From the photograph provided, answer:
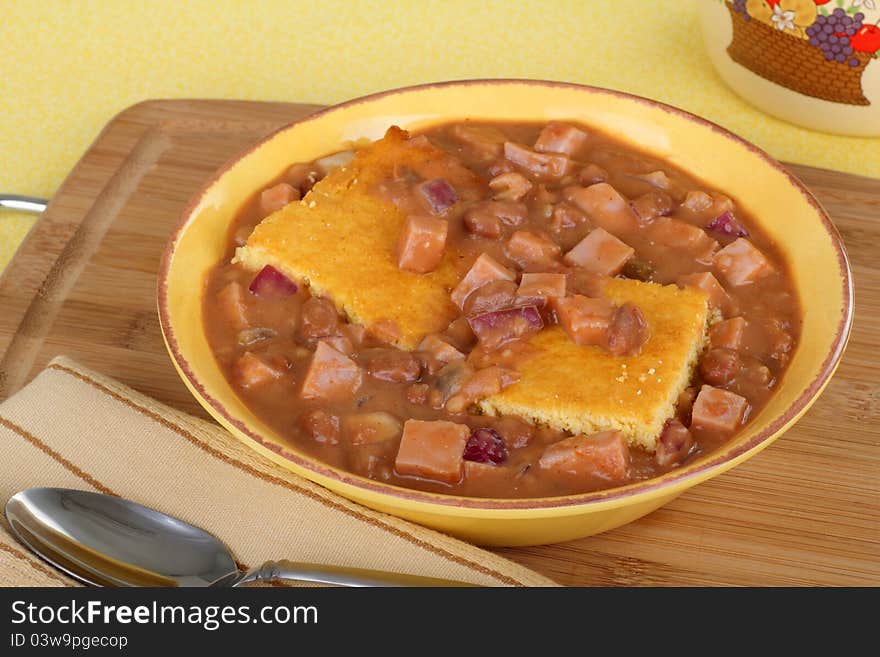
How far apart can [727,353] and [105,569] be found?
1.84m

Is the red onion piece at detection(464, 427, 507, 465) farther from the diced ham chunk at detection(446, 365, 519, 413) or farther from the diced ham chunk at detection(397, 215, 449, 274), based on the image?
the diced ham chunk at detection(397, 215, 449, 274)

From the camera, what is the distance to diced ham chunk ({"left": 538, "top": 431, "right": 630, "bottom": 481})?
3014 millimetres

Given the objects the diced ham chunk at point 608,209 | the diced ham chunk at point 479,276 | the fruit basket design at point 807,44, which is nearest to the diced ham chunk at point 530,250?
the diced ham chunk at point 479,276

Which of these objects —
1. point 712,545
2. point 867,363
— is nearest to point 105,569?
point 712,545

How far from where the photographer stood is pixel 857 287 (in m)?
4.16

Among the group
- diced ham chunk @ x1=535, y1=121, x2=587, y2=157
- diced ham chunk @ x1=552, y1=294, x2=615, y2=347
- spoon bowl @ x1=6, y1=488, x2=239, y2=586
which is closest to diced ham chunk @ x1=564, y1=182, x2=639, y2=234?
diced ham chunk @ x1=535, y1=121, x2=587, y2=157

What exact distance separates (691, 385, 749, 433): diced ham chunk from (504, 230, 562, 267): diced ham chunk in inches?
27.4

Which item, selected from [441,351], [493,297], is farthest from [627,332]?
[441,351]

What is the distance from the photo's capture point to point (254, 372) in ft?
10.8

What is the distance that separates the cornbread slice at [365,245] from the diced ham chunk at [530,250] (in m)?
0.19

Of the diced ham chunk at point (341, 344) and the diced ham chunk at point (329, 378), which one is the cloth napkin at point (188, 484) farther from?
the diced ham chunk at point (341, 344)

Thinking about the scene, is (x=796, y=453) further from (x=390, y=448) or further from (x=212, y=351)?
(x=212, y=351)

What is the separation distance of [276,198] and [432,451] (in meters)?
1.31

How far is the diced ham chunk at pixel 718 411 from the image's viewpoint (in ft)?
10.4
